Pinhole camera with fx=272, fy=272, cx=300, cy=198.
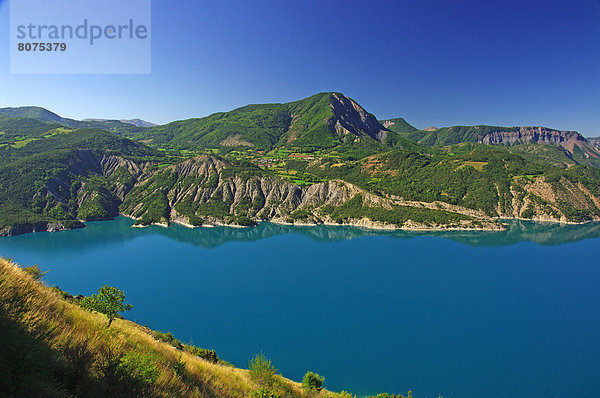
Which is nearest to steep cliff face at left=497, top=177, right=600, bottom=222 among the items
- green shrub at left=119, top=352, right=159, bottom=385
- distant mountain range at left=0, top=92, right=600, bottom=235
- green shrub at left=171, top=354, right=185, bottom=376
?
distant mountain range at left=0, top=92, right=600, bottom=235

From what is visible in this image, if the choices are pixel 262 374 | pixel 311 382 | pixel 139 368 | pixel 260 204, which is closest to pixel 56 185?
pixel 260 204

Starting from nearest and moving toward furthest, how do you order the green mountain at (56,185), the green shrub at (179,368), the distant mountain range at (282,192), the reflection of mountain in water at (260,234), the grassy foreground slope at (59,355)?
the grassy foreground slope at (59,355)
the green shrub at (179,368)
the reflection of mountain in water at (260,234)
the green mountain at (56,185)
the distant mountain range at (282,192)

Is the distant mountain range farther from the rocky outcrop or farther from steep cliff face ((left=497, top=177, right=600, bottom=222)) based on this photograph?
steep cliff face ((left=497, top=177, right=600, bottom=222))

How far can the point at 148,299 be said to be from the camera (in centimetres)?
4234

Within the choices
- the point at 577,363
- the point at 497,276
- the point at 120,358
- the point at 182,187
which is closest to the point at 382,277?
the point at 497,276

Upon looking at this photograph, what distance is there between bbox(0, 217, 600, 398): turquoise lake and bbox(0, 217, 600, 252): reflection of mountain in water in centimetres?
95

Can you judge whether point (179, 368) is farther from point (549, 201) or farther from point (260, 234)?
point (549, 201)

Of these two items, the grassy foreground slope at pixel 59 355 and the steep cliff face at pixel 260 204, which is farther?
the steep cliff face at pixel 260 204

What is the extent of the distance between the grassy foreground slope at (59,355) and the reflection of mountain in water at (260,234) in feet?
228

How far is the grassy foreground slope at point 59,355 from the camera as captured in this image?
3.98 metres

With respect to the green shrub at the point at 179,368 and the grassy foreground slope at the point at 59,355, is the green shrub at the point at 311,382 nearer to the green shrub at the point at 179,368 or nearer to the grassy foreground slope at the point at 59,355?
the green shrub at the point at 179,368

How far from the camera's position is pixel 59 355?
4840 mm

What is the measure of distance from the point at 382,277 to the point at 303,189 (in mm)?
57116

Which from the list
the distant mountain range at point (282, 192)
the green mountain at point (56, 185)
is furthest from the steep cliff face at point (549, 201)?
the green mountain at point (56, 185)
